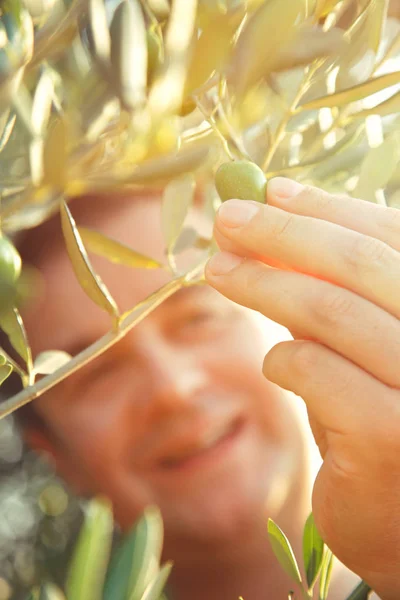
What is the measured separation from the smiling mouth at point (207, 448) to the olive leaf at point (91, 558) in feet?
2.30

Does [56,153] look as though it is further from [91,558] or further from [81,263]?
[91,558]

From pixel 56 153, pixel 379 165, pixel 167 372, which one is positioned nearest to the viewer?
pixel 56 153

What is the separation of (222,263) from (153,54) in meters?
0.17

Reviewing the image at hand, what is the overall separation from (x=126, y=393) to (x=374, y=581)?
63 centimetres

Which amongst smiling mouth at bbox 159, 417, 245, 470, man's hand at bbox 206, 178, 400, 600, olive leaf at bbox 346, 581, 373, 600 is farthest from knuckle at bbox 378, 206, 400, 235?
smiling mouth at bbox 159, 417, 245, 470

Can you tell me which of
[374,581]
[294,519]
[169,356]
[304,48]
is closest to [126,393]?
[169,356]

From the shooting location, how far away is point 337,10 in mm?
681

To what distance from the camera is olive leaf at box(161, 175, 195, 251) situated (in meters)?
0.62

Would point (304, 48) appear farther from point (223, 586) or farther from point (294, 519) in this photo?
point (223, 586)

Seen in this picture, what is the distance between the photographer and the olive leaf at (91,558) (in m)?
0.46

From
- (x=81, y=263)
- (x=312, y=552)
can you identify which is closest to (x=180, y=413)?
(x=312, y=552)

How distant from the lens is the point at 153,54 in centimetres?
53

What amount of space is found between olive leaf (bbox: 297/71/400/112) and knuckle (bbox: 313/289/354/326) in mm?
155

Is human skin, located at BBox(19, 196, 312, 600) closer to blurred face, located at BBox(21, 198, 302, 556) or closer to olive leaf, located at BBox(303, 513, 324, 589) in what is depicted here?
blurred face, located at BBox(21, 198, 302, 556)
